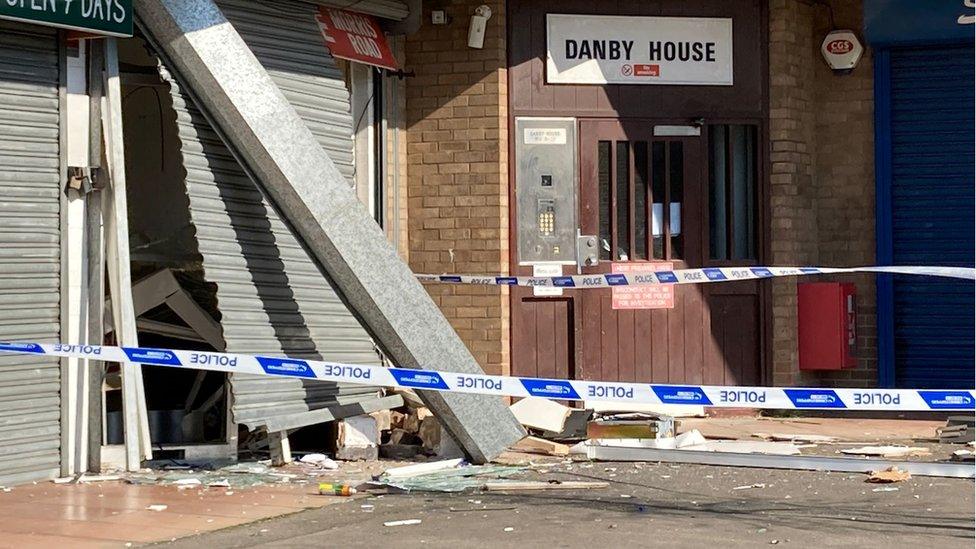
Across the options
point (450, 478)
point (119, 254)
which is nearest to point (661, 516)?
point (450, 478)

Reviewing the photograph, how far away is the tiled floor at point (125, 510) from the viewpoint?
739 cm

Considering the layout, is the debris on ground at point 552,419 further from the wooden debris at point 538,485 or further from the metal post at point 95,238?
the metal post at point 95,238

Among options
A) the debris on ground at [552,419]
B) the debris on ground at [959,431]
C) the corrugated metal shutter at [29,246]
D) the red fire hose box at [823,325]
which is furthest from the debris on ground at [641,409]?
the corrugated metal shutter at [29,246]

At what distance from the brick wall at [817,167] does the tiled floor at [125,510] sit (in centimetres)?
532

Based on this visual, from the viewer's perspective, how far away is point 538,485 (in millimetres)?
8617

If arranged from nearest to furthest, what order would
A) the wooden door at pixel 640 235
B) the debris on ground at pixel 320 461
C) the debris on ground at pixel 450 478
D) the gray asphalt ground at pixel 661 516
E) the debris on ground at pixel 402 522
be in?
1. the gray asphalt ground at pixel 661 516
2. the debris on ground at pixel 402 522
3. the debris on ground at pixel 450 478
4. the debris on ground at pixel 320 461
5. the wooden door at pixel 640 235

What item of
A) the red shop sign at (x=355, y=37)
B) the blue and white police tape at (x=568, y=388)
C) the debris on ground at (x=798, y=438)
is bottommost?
the debris on ground at (x=798, y=438)

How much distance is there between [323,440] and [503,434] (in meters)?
1.41

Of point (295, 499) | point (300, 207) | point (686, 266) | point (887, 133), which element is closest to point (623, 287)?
point (686, 266)

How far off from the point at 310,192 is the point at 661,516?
3152 millimetres

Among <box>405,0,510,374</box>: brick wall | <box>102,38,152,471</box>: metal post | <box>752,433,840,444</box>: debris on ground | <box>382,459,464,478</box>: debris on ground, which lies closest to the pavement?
<box>382,459,464,478</box>: debris on ground

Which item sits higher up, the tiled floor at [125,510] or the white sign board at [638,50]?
the white sign board at [638,50]

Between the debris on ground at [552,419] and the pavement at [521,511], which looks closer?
the pavement at [521,511]

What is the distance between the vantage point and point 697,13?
488 inches
